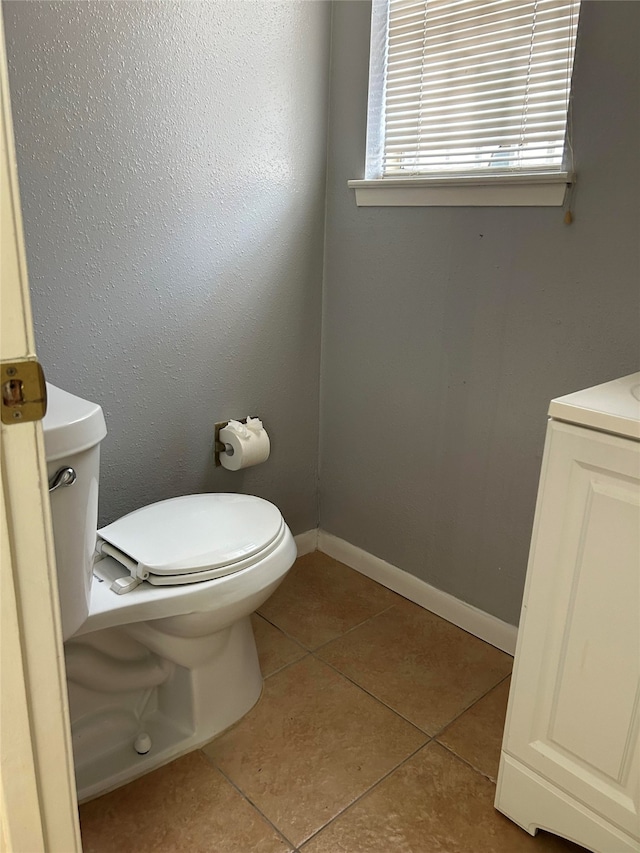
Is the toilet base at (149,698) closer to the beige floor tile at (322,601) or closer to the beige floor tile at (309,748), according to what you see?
the beige floor tile at (309,748)

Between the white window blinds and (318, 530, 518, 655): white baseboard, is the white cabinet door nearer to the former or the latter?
(318, 530, 518, 655): white baseboard

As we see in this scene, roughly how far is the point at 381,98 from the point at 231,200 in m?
0.51

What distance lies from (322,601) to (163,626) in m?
0.74

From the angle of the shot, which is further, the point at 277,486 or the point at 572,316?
the point at 277,486

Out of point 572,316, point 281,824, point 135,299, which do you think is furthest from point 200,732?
point 572,316

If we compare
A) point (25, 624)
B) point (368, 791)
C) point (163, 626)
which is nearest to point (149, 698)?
point (163, 626)

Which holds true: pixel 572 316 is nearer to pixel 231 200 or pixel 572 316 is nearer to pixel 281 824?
pixel 231 200

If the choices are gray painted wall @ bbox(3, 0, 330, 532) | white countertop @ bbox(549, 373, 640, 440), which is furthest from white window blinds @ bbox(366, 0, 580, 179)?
white countertop @ bbox(549, 373, 640, 440)

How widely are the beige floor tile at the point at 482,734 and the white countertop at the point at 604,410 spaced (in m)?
0.82

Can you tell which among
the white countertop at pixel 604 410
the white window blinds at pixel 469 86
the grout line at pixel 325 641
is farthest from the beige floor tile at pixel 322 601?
the white window blinds at pixel 469 86

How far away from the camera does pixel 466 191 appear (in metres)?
1.62

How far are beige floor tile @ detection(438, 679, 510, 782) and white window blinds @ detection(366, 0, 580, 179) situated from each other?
1244mm

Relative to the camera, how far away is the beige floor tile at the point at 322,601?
1864 mm

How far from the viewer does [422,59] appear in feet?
5.56
